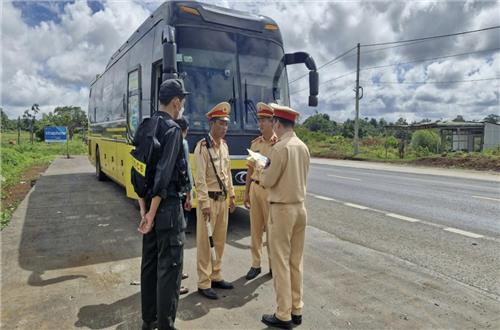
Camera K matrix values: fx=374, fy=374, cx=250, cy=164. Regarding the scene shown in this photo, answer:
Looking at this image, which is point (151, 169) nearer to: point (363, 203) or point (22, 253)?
point (22, 253)

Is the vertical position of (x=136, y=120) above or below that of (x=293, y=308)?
above

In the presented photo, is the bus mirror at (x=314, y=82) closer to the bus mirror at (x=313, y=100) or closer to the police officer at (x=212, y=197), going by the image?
the bus mirror at (x=313, y=100)

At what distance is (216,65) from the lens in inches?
247

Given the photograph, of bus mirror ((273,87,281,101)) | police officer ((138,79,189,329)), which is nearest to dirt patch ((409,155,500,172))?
bus mirror ((273,87,281,101))

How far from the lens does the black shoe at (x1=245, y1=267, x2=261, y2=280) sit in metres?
4.54

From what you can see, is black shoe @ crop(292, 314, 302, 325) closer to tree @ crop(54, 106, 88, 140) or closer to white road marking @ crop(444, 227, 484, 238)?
white road marking @ crop(444, 227, 484, 238)

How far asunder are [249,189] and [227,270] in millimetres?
1082

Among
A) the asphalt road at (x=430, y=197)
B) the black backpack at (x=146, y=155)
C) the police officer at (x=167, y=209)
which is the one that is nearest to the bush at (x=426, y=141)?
the asphalt road at (x=430, y=197)

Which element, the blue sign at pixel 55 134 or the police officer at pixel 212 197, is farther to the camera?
the blue sign at pixel 55 134

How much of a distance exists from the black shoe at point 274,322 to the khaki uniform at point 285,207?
0.04 m

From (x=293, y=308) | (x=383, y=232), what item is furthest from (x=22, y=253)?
(x=383, y=232)

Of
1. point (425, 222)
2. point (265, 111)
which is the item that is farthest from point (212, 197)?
point (425, 222)

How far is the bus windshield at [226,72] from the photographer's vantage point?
6.05m

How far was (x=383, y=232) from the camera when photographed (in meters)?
6.80
